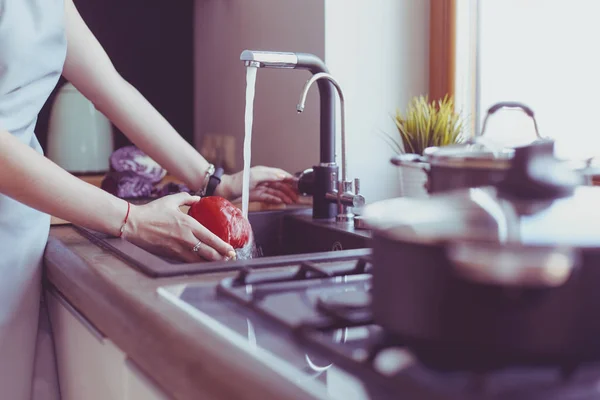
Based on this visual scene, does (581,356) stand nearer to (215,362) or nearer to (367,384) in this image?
(367,384)

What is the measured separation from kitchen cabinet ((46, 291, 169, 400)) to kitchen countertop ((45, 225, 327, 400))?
0.06 feet

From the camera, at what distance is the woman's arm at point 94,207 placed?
1032mm

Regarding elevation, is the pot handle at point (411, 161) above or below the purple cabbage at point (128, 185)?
above

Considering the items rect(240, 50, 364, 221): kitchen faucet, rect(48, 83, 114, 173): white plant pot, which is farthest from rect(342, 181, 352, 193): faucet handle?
rect(48, 83, 114, 173): white plant pot

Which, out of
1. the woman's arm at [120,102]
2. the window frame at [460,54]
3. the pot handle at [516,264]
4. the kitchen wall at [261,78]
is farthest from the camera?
the kitchen wall at [261,78]

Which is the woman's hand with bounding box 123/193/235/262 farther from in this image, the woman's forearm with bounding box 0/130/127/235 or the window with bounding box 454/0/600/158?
the window with bounding box 454/0/600/158

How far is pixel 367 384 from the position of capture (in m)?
0.50

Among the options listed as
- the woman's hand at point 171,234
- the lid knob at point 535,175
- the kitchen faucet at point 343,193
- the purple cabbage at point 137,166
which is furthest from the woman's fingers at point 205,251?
the purple cabbage at point 137,166

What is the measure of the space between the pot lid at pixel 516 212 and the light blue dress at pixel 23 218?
0.74m

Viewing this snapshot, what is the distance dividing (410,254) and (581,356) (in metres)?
0.12

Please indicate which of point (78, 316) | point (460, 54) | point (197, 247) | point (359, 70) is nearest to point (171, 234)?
point (197, 247)

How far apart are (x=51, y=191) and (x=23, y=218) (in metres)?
0.14

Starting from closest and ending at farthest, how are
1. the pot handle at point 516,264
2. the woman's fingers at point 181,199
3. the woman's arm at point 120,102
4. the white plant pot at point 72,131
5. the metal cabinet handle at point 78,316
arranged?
the pot handle at point 516,264, the metal cabinet handle at point 78,316, the woman's fingers at point 181,199, the woman's arm at point 120,102, the white plant pot at point 72,131

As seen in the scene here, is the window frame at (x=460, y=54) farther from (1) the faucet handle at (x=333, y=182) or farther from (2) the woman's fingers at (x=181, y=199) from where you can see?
(2) the woman's fingers at (x=181, y=199)
